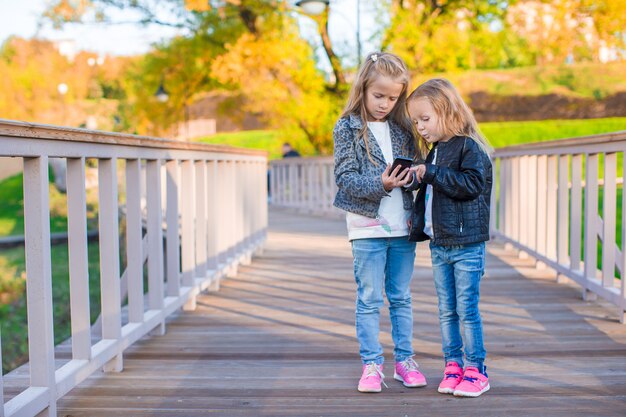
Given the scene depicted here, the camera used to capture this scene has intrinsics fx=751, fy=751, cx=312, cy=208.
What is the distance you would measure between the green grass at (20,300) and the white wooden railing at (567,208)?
4722mm

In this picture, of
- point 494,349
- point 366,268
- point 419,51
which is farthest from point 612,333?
point 419,51

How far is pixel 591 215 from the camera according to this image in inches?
169

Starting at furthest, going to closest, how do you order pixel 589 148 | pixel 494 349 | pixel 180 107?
pixel 180 107
pixel 589 148
pixel 494 349

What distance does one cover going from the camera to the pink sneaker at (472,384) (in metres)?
2.67

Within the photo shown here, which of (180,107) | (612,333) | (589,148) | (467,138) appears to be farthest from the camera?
(180,107)

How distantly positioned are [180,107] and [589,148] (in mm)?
16848

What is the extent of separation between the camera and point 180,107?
20.1m

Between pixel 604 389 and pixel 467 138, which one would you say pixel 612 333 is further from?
pixel 467 138

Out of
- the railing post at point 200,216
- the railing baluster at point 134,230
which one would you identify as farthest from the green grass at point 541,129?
the railing baluster at point 134,230

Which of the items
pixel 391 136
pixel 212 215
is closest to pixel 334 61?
pixel 212 215

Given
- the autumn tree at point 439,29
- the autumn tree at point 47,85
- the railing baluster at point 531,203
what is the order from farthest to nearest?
the autumn tree at point 47,85
the autumn tree at point 439,29
the railing baluster at point 531,203

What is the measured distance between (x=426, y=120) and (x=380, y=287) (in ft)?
2.18

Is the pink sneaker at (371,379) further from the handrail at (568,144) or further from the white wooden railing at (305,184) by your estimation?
the white wooden railing at (305,184)

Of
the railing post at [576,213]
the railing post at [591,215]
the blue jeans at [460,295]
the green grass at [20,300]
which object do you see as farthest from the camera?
the green grass at [20,300]
